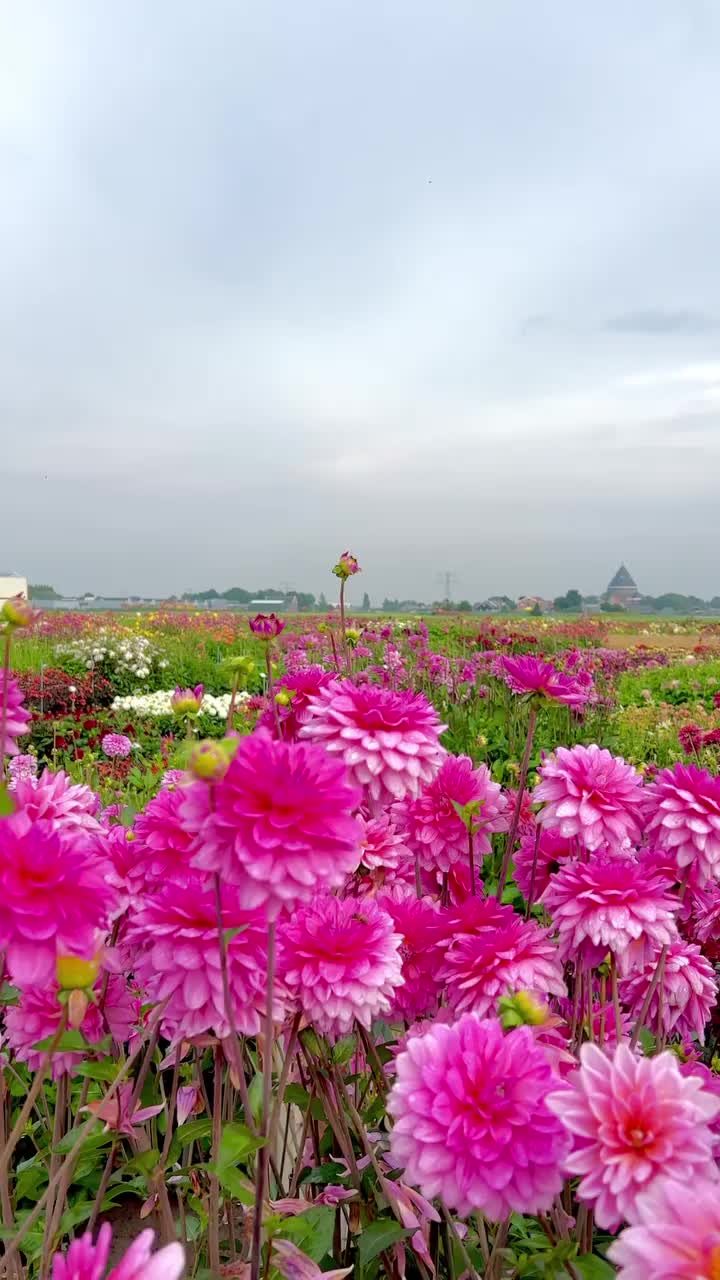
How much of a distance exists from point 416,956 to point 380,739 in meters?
0.39

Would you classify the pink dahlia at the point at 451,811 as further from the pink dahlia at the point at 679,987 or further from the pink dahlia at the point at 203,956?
the pink dahlia at the point at 203,956

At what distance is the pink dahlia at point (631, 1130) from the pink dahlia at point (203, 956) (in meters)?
0.36

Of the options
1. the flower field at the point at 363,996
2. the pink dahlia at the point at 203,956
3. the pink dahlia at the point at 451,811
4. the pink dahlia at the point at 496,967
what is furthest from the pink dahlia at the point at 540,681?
the pink dahlia at the point at 203,956

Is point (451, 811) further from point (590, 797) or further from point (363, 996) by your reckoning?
point (363, 996)

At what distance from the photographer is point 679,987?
1.49 meters

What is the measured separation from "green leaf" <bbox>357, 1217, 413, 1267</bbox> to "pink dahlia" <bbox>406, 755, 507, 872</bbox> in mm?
526

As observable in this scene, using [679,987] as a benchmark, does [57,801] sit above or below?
above

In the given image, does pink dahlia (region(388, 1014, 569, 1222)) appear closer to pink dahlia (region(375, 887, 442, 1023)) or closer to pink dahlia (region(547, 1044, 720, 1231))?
pink dahlia (region(547, 1044, 720, 1231))

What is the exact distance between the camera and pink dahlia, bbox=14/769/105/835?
1168 millimetres

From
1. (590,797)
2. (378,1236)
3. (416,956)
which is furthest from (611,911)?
(378,1236)

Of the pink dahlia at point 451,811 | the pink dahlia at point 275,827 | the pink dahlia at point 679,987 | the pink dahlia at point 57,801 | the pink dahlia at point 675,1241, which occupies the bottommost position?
the pink dahlia at point 679,987

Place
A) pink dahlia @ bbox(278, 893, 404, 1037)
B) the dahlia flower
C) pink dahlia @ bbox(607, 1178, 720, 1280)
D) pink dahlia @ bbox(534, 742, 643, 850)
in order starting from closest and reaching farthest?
pink dahlia @ bbox(607, 1178, 720, 1280) < pink dahlia @ bbox(278, 893, 404, 1037) < the dahlia flower < pink dahlia @ bbox(534, 742, 643, 850)

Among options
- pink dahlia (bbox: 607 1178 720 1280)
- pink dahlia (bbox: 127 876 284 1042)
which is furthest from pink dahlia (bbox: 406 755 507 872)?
pink dahlia (bbox: 607 1178 720 1280)

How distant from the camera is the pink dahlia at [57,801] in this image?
3.83 feet
